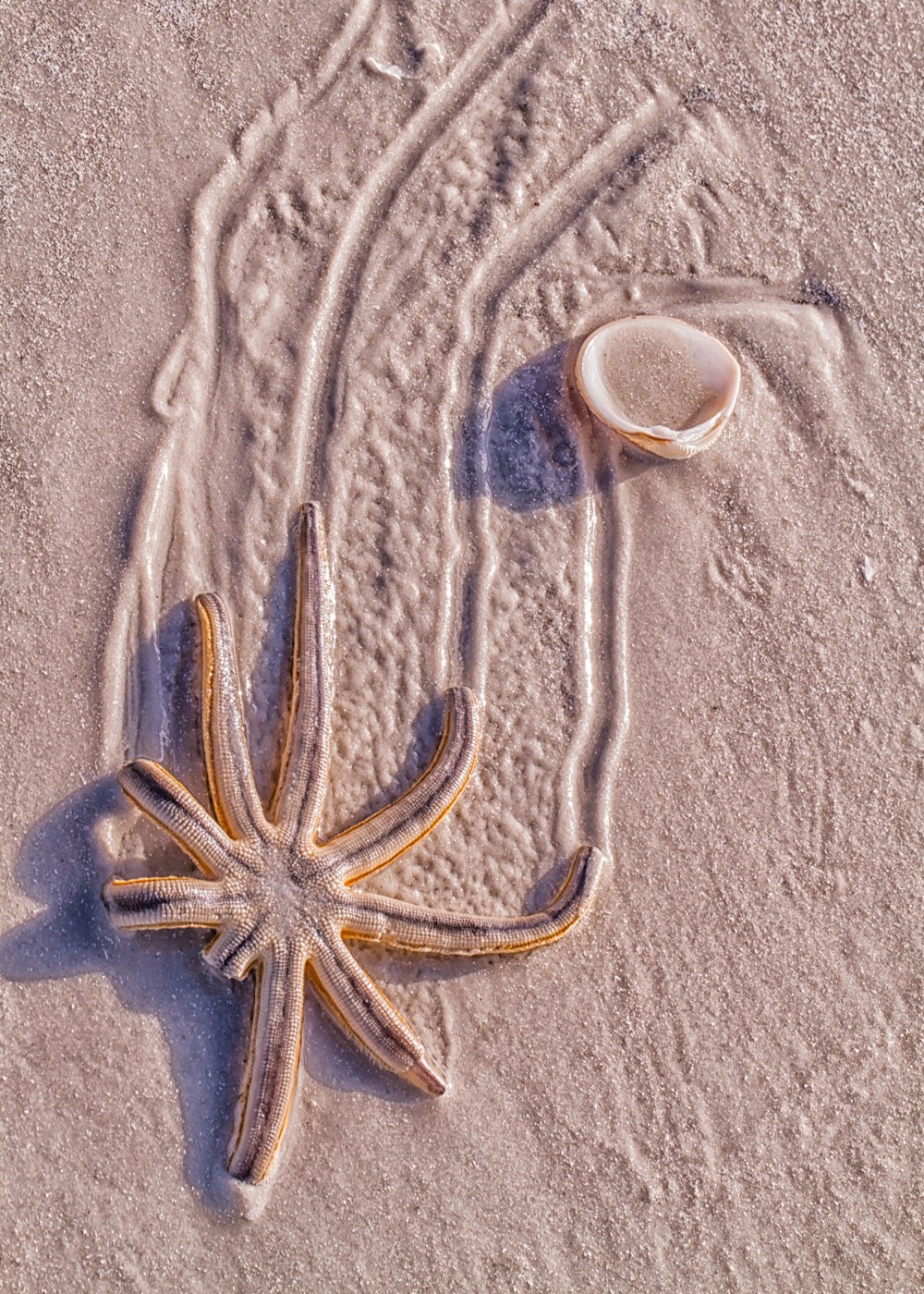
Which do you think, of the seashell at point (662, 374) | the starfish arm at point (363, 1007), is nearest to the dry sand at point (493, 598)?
the seashell at point (662, 374)

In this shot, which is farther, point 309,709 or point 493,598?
point 493,598

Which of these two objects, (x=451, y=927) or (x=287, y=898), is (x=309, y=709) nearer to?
(x=287, y=898)

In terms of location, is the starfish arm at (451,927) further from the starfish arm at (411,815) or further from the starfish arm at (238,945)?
the starfish arm at (238,945)

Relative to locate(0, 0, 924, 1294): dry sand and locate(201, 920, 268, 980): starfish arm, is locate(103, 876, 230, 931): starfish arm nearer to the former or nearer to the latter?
locate(201, 920, 268, 980): starfish arm

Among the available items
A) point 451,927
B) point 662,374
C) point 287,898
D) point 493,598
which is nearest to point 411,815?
point 451,927

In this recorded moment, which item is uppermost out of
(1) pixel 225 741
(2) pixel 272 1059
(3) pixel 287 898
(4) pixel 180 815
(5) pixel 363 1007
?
(1) pixel 225 741

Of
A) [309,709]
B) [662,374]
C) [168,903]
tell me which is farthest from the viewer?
[662,374]

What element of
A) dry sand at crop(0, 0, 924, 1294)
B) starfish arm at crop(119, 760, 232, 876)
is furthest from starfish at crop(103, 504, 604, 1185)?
dry sand at crop(0, 0, 924, 1294)
